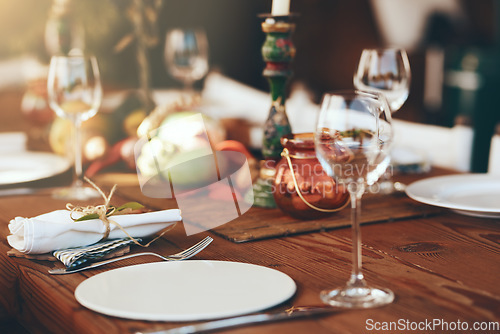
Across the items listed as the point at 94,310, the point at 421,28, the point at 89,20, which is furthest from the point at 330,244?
the point at 421,28

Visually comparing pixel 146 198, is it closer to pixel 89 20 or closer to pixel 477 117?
pixel 89 20

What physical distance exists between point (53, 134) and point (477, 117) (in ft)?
9.39

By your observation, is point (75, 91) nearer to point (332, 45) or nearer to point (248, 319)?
point (248, 319)

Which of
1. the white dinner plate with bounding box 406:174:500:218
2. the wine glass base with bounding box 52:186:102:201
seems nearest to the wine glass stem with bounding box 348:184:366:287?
the white dinner plate with bounding box 406:174:500:218

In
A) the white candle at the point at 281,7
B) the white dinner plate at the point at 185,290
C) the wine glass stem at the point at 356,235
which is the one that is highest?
the white candle at the point at 281,7

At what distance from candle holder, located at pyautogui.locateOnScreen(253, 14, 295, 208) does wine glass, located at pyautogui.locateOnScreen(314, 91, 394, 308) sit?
0.44 m

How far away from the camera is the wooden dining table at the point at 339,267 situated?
672 mm

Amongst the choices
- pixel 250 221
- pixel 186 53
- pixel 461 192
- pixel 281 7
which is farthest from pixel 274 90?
pixel 186 53

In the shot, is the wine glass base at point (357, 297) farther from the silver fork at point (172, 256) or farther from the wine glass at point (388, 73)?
the wine glass at point (388, 73)

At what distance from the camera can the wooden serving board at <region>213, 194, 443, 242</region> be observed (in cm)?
102

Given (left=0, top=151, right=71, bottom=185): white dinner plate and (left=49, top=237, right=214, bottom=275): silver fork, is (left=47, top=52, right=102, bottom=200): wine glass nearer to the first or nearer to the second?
(left=0, top=151, right=71, bottom=185): white dinner plate

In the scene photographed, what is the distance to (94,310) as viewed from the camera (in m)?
0.70

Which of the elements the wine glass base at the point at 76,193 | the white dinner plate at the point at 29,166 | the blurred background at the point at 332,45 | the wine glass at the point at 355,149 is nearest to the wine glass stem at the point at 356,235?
the wine glass at the point at 355,149

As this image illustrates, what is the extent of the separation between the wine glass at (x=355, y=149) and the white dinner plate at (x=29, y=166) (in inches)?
32.1
